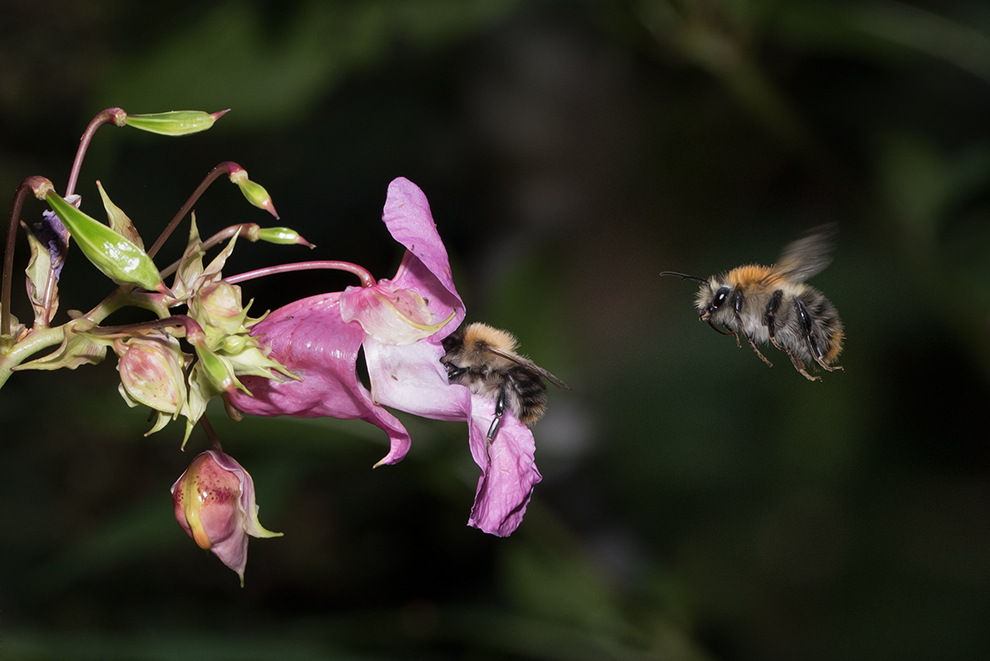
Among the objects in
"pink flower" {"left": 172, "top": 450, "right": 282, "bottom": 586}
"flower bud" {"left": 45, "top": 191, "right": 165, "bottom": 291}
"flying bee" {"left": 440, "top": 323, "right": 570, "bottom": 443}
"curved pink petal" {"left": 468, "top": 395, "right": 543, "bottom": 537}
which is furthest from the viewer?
"flying bee" {"left": 440, "top": 323, "right": 570, "bottom": 443}

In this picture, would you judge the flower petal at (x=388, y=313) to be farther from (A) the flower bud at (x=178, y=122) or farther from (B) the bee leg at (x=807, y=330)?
(B) the bee leg at (x=807, y=330)

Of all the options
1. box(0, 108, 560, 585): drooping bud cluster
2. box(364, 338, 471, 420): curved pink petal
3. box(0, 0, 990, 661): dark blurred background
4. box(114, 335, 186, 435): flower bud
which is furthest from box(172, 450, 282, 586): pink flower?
box(0, 0, 990, 661): dark blurred background

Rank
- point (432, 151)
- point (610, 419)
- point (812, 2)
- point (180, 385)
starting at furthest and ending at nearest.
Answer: point (610, 419)
point (432, 151)
point (812, 2)
point (180, 385)

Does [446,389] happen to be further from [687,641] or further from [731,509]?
[731,509]

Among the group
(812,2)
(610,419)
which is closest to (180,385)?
(812,2)

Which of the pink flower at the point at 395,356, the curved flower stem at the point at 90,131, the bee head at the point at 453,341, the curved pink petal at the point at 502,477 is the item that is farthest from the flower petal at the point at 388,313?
the curved flower stem at the point at 90,131

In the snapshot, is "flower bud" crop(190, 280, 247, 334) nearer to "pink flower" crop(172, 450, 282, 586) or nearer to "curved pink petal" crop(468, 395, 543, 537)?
"pink flower" crop(172, 450, 282, 586)
